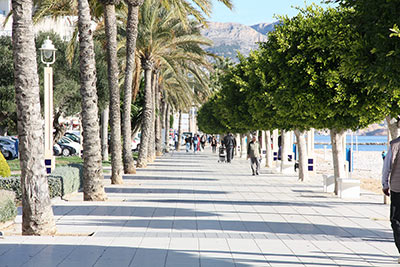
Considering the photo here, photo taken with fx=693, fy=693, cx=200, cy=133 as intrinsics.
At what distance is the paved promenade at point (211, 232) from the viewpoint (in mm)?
8547

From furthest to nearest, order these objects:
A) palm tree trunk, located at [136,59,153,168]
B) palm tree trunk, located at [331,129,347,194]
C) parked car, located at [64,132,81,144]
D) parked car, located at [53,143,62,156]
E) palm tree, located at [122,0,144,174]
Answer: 1. parked car, located at [64,132,81,144]
2. parked car, located at [53,143,62,156]
3. palm tree trunk, located at [136,59,153,168]
4. palm tree, located at [122,0,144,174]
5. palm tree trunk, located at [331,129,347,194]

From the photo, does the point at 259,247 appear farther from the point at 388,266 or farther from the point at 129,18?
the point at 129,18

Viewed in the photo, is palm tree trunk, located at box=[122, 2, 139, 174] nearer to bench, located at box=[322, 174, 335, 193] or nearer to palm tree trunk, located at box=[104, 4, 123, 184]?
palm tree trunk, located at box=[104, 4, 123, 184]

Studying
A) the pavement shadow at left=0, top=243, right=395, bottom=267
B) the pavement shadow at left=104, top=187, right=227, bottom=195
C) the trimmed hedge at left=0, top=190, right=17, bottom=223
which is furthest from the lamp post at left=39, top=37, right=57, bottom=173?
the pavement shadow at left=0, top=243, right=395, bottom=267

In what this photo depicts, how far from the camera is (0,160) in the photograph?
1714cm

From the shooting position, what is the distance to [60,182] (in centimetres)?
1719

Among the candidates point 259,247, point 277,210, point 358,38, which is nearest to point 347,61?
point 358,38

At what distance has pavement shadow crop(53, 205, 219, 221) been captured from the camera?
13.9 metres

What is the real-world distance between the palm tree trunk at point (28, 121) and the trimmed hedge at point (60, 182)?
453cm

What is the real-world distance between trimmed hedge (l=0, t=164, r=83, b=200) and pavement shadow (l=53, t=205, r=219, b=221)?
101 centimetres

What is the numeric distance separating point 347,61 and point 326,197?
9177 millimetres

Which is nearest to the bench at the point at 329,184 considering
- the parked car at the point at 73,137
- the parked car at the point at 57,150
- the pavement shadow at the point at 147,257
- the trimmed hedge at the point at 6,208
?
the trimmed hedge at the point at 6,208

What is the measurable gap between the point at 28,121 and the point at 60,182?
6.84 m

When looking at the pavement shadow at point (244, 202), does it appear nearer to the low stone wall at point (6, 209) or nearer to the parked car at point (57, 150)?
the low stone wall at point (6, 209)
